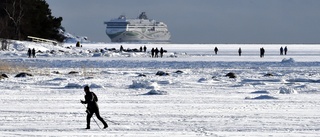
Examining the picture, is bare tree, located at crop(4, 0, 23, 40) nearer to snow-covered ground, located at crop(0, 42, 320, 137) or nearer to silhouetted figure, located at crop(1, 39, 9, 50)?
silhouetted figure, located at crop(1, 39, 9, 50)

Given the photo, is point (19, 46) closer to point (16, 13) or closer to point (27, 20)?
point (27, 20)

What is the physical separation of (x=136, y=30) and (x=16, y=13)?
11458 cm

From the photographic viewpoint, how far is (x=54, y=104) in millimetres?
18828

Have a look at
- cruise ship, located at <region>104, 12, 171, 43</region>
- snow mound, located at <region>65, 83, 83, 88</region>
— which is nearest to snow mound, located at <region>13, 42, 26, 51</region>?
snow mound, located at <region>65, 83, 83, 88</region>

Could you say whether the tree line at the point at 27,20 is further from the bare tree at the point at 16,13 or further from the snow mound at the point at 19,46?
the snow mound at the point at 19,46

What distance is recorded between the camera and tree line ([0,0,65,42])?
68375 millimetres

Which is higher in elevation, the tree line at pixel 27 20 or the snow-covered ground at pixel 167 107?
the tree line at pixel 27 20

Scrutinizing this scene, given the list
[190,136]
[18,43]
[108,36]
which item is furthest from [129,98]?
[108,36]

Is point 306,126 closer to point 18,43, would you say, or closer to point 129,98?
point 129,98

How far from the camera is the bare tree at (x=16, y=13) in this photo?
224 ft

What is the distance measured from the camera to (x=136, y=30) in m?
184

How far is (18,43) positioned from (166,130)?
5097 centimetres

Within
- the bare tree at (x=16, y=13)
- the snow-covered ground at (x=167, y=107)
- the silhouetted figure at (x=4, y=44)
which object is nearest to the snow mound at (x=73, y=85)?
the snow-covered ground at (x=167, y=107)

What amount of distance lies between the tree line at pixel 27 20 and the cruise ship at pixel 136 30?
4236 inches
